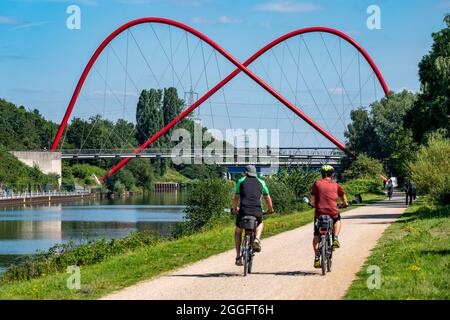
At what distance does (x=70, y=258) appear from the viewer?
24562 millimetres

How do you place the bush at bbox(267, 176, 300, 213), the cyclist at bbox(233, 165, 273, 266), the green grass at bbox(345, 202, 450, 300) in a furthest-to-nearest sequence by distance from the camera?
the bush at bbox(267, 176, 300, 213) < the cyclist at bbox(233, 165, 273, 266) < the green grass at bbox(345, 202, 450, 300)

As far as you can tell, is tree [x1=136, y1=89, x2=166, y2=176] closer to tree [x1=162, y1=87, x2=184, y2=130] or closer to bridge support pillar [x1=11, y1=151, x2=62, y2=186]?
tree [x1=162, y1=87, x2=184, y2=130]

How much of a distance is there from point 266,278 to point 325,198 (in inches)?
70.1

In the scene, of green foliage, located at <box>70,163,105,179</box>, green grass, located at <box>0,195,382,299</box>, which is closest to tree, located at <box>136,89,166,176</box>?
green foliage, located at <box>70,163,105,179</box>

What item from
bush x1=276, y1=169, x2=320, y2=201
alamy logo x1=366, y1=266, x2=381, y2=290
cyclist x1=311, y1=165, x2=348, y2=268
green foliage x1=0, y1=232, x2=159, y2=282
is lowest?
green foliage x1=0, y1=232, x2=159, y2=282

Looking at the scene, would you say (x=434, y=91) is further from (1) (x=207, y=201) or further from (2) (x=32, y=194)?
(2) (x=32, y=194)

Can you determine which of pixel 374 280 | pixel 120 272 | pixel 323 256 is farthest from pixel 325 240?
pixel 120 272

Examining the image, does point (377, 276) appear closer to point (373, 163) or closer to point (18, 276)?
point (18, 276)

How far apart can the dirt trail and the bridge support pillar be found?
293 feet

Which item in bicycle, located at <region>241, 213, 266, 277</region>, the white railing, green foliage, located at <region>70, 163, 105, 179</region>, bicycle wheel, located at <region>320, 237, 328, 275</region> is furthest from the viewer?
green foliage, located at <region>70, 163, 105, 179</region>

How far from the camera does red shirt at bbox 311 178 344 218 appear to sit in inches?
634

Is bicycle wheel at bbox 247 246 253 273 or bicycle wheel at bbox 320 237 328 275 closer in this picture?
bicycle wheel at bbox 320 237 328 275

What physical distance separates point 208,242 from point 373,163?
66433 mm

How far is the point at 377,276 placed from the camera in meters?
14.5
